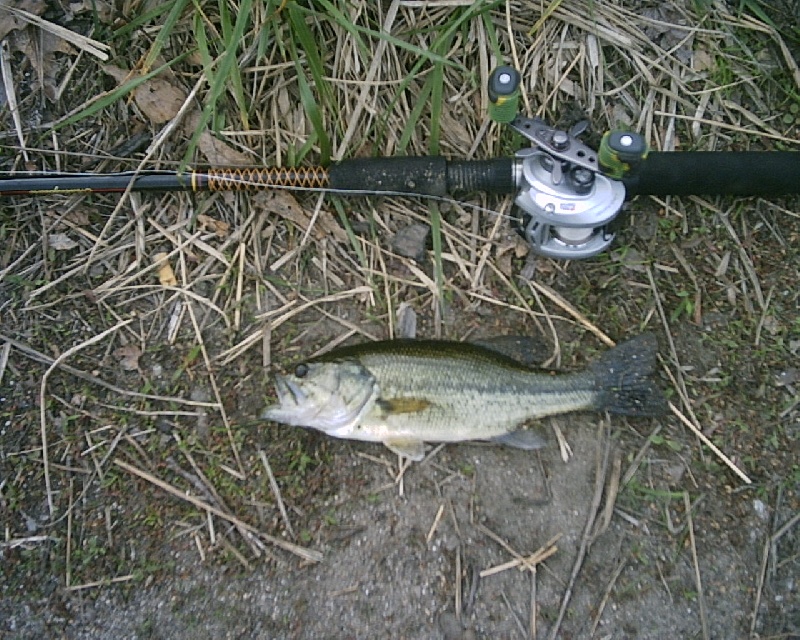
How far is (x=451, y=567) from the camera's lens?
135 inches

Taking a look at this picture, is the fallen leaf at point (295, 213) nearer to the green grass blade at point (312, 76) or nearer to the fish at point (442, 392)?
the green grass blade at point (312, 76)

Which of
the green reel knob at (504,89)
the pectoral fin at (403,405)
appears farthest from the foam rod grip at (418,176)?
the pectoral fin at (403,405)

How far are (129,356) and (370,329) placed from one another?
1274 millimetres

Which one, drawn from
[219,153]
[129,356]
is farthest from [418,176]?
[129,356]

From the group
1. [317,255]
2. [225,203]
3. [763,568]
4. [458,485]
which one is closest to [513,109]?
[317,255]

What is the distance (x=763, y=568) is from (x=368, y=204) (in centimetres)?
274

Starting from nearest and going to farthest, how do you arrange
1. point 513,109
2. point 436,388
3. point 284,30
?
point 513,109
point 436,388
point 284,30

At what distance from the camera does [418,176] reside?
3.34 metres

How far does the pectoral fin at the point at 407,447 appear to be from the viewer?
3344mm

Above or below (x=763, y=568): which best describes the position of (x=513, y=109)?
above

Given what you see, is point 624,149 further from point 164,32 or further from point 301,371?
point 164,32

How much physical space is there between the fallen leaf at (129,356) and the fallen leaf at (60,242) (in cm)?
62

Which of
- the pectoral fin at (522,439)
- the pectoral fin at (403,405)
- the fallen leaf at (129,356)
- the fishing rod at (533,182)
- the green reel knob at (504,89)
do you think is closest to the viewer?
the green reel knob at (504,89)

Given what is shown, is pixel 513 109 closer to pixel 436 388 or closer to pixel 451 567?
pixel 436 388
